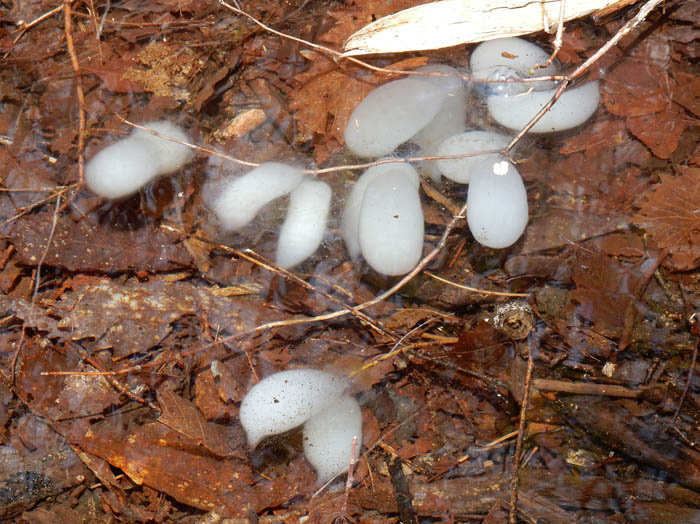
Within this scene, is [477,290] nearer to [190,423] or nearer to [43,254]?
[190,423]

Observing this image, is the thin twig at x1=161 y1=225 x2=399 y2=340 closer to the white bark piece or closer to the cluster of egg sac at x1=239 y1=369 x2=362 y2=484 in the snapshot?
the cluster of egg sac at x1=239 y1=369 x2=362 y2=484

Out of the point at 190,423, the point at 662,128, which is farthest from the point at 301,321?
the point at 662,128

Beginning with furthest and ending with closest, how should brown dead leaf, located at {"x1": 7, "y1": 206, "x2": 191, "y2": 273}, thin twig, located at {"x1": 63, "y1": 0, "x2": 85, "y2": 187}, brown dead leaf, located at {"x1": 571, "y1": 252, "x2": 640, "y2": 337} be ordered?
thin twig, located at {"x1": 63, "y1": 0, "x2": 85, "y2": 187}
brown dead leaf, located at {"x1": 7, "y1": 206, "x2": 191, "y2": 273}
brown dead leaf, located at {"x1": 571, "y1": 252, "x2": 640, "y2": 337}

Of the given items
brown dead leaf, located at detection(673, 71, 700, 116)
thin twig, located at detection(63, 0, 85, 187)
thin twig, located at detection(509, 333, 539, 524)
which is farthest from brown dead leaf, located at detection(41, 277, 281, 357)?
brown dead leaf, located at detection(673, 71, 700, 116)

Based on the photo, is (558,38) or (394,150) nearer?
(558,38)

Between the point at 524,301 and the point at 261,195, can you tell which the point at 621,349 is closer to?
the point at 524,301
